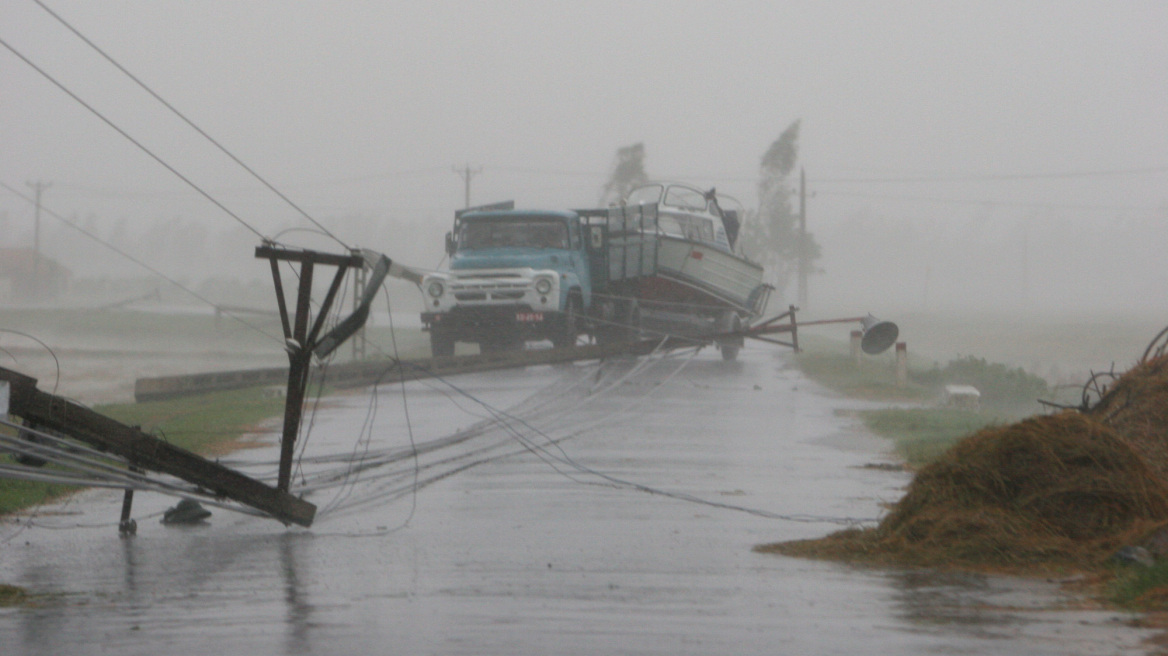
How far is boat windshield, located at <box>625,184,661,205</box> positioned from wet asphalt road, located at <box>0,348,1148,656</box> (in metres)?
15.1

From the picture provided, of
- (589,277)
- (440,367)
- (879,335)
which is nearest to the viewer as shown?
(879,335)

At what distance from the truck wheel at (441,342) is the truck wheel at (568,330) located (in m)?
2.06

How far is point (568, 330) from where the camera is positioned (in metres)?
29.2

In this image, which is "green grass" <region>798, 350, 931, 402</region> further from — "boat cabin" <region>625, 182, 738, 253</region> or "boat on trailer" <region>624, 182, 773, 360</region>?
"boat cabin" <region>625, 182, 738, 253</region>

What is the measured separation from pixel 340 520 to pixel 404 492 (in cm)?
176

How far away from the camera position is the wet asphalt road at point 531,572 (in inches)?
275

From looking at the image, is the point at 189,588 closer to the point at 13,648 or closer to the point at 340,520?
the point at 13,648

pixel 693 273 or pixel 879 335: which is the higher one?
pixel 693 273

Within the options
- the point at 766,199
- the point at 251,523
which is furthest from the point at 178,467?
the point at 766,199

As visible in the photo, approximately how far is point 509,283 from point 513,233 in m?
1.66

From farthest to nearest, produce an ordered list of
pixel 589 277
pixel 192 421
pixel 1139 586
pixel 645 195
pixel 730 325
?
pixel 645 195 < pixel 730 325 < pixel 589 277 < pixel 192 421 < pixel 1139 586

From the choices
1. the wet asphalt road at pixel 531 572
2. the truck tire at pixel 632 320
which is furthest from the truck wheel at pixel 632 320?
the wet asphalt road at pixel 531 572

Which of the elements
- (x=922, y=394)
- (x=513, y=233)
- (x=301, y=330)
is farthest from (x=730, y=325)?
(x=301, y=330)

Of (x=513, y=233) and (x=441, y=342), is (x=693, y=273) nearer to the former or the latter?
(x=513, y=233)
